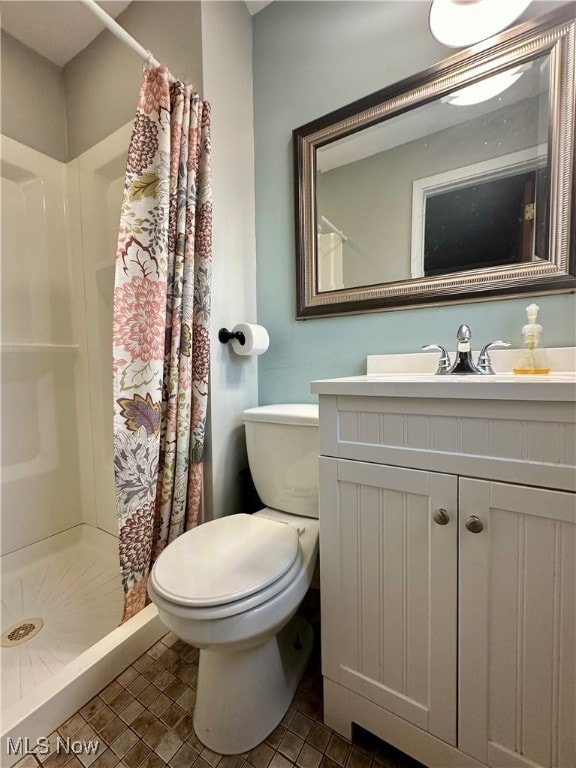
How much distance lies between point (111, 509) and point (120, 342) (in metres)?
0.96

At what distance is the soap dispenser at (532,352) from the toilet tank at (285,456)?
578 mm

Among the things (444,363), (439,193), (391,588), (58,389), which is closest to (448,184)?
(439,193)

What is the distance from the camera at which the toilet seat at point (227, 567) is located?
0.66m

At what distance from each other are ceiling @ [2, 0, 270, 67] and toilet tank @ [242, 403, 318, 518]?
165 cm

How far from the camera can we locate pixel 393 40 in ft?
3.46

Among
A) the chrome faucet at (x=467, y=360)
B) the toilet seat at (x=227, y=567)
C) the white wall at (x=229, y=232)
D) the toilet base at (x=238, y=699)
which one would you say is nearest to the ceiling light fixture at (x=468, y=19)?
the white wall at (x=229, y=232)

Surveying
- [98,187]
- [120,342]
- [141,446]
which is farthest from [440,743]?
[98,187]

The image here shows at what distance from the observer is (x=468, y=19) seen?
0.91 m

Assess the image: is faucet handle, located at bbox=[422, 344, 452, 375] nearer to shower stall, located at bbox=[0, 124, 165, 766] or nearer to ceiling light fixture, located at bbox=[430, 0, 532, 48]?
ceiling light fixture, located at bbox=[430, 0, 532, 48]

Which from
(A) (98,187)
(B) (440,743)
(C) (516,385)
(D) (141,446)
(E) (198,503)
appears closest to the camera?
(C) (516,385)

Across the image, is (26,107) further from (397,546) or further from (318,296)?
(397,546)

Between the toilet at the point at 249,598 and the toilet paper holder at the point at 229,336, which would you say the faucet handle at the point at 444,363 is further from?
the toilet paper holder at the point at 229,336

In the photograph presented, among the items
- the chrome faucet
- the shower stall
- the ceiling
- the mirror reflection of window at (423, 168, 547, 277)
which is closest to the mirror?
the mirror reflection of window at (423, 168, 547, 277)

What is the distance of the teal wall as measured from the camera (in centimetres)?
99
